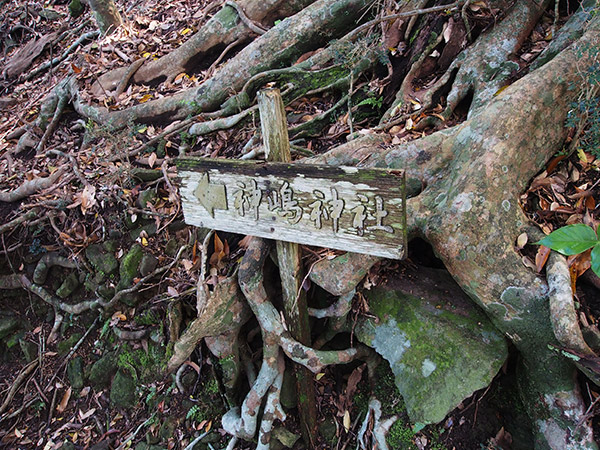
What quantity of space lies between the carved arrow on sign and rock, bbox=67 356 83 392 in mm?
2756

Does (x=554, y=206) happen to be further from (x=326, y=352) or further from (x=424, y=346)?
(x=326, y=352)

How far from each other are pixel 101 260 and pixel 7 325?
1.46 metres

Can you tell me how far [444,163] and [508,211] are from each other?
54 centimetres

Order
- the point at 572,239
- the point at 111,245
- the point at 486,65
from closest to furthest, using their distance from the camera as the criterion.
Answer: the point at 572,239 < the point at 486,65 < the point at 111,245

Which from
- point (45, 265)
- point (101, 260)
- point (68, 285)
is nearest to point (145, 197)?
point (101, 260)

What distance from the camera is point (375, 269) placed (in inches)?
114

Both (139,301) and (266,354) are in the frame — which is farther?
(139,301)

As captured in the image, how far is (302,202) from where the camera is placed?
2225mm

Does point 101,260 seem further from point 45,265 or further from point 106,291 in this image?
point 45,265

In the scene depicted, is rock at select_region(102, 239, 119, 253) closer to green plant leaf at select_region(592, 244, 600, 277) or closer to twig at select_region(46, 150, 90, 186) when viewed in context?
twig at select_region(46, 150, 90, 186)

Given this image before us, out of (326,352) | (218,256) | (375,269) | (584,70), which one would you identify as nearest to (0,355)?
(218,256)

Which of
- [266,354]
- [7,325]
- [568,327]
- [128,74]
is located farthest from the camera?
[128,74]

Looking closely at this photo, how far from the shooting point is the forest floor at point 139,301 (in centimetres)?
275

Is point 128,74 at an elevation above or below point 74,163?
above
